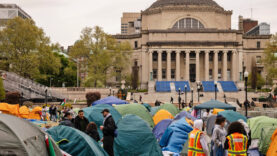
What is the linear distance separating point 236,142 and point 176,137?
14.2 feet

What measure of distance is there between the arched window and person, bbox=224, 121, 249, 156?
72.7 meters

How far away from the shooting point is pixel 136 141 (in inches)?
437

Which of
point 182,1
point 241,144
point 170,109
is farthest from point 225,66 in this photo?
point 241,144

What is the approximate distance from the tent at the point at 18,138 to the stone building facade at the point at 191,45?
227 ft

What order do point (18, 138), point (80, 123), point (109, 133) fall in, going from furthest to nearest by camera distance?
point (80, 123) < point (109, 133) < point (18, 138)

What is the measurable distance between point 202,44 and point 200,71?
641 cm

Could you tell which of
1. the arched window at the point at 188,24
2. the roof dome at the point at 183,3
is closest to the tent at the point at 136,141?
the arched window at the point at 188,24

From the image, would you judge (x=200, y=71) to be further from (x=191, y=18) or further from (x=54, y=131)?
(x=54, y=131)

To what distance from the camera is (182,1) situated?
81.8m

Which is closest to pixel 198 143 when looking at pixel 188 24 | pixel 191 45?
pixel 191 45

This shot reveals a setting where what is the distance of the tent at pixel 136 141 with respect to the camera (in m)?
11.1

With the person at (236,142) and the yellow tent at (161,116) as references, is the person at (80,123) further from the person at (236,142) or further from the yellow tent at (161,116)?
the yellow tent at (161,116)

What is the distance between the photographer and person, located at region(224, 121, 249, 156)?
30.0 ft

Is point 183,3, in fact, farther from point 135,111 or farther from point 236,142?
point 236,142
